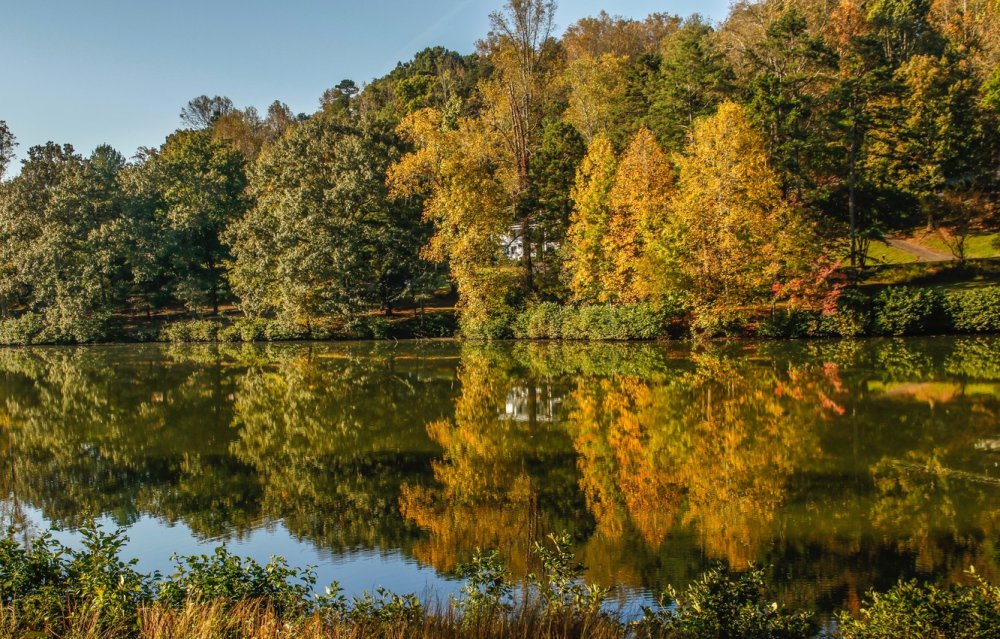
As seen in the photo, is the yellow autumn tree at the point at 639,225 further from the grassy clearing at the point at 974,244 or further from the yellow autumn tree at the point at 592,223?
the grassy clearing at the point at 974,244

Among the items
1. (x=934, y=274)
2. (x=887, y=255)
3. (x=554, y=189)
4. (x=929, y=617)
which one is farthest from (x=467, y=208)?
(x=929, y=617)

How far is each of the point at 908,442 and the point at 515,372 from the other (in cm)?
1626

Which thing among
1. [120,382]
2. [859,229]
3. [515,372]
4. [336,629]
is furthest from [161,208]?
[336,629]

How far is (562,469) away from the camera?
1419cm

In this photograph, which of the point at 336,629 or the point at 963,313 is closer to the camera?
the point at 336,629

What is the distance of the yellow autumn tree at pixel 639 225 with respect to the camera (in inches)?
1522

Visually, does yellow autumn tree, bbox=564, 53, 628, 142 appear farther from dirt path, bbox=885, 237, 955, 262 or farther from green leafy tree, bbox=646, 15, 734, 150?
dirt path, bbox=885, 237, 955, 262

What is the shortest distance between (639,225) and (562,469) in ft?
89.9

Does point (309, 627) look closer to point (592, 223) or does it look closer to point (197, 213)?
point (592, 223)

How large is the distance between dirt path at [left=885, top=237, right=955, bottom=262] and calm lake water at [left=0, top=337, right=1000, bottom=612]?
19.3 m

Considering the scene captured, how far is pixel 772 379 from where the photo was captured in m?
23.5

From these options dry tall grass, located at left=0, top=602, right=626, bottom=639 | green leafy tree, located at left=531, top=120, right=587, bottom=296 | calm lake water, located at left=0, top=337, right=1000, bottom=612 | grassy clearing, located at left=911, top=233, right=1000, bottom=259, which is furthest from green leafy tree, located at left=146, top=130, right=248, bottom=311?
dry tall grass, located at left=0, top=602, right=626, bottom=639

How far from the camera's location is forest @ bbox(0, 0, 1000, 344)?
3775 centimetres

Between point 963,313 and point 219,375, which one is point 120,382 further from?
point 963,313
